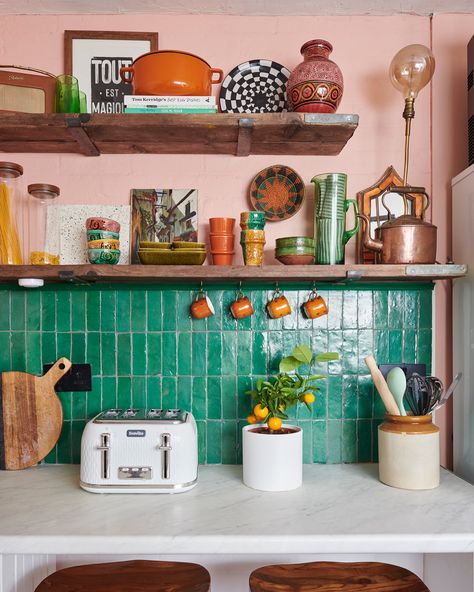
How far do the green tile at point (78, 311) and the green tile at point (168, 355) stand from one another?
11.8 inches

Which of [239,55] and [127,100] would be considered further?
[239,55]

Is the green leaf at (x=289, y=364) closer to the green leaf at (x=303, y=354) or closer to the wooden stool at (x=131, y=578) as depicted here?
the green leaf at (x=303, y=354)

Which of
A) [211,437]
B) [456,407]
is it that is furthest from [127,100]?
[456,407]

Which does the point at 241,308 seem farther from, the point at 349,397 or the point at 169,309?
the point at 349,397

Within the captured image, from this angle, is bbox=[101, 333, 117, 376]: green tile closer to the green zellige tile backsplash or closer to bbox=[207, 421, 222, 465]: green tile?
the green zellige tile backsplash

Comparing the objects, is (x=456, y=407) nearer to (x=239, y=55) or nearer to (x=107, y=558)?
(x=107, y=558)

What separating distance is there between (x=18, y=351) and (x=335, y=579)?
1.29 metres

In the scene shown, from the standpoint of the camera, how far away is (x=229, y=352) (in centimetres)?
197

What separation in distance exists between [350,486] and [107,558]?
36.2 inches

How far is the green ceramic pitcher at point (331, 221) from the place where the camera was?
1788mm

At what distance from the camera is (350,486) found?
5.64ft

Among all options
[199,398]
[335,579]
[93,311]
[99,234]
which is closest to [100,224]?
[99,234]

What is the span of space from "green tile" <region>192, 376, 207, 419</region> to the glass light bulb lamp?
1.00 meters

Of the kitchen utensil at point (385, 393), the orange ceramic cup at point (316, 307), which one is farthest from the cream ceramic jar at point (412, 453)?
the orange ceramic cup at point (316, 307)
